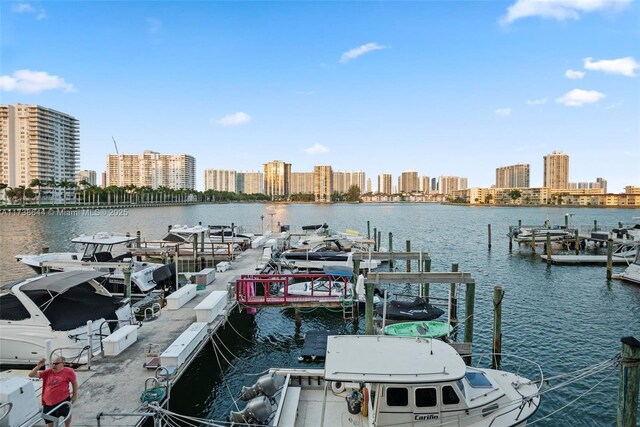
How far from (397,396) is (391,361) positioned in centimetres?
72

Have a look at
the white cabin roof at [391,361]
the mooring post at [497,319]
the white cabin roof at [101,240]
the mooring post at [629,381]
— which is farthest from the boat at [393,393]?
the white cabin roof at [101,240]

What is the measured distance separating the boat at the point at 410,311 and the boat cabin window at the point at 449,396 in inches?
317

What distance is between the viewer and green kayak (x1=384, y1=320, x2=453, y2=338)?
1557 centimetres

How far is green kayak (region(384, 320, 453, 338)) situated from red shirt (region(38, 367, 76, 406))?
417 inches

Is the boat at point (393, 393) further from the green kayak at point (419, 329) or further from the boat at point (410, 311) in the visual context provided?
the boat at point (410, 311)

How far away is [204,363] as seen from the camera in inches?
651

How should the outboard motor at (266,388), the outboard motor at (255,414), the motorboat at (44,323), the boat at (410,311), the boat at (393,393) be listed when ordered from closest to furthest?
the boat at (393,393) < the outboard motor at (255,414) < the outboard motor at (266,388) < the motorboat at (44,323) < the boat at (410,311)

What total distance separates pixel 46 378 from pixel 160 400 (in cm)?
259

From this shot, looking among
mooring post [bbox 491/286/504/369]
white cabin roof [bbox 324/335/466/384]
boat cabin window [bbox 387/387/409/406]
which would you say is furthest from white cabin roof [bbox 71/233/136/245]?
boat cabin window [bbox 387/387/409/406]

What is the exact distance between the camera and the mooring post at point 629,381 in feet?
26.4

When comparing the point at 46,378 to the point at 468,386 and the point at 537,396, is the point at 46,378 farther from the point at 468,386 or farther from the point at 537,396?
the point at 537,396

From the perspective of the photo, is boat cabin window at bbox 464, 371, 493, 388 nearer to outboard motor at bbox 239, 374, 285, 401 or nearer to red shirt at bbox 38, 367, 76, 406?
outboard motor at bbox 239, 374, 285, 401

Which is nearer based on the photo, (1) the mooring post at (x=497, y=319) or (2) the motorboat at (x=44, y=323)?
(2) the motorboat at (x=44, y=323)

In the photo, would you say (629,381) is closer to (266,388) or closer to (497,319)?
(497,319)
